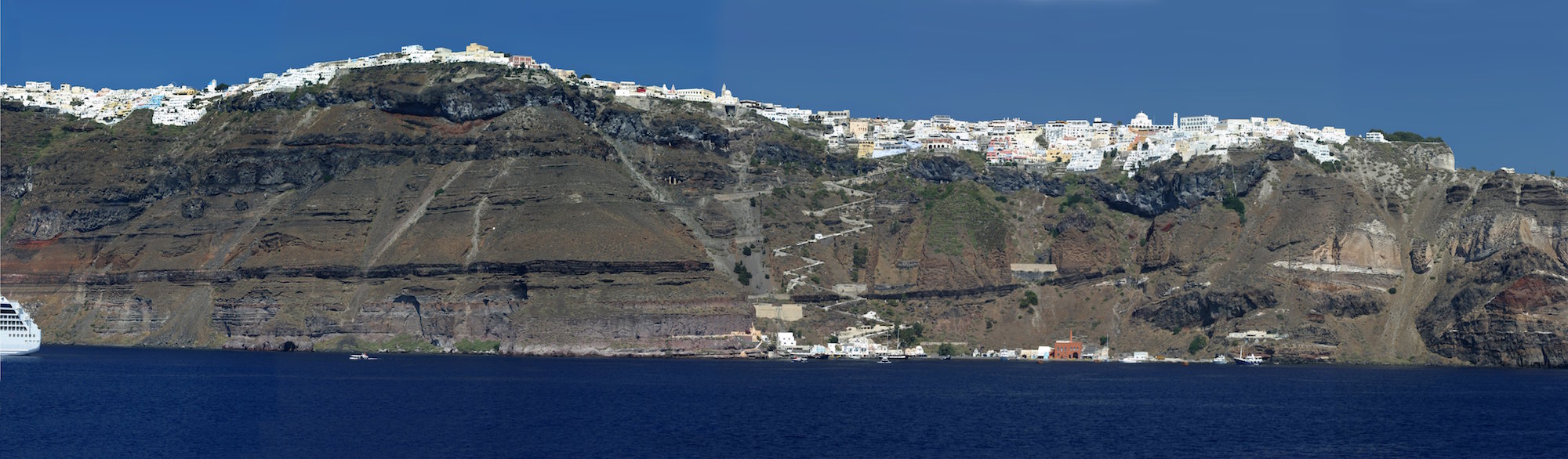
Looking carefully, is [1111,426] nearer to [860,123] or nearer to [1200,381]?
[1200,381]

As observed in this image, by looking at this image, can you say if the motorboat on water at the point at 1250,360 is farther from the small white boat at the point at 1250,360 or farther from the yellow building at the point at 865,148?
the yellow building at the point at 865,148

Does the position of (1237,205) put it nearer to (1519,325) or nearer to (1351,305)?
(1351,305)

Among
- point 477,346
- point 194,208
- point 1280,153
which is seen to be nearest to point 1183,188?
point 1280,153

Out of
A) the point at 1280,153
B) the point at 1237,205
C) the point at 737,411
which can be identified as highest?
the point at 1280,153

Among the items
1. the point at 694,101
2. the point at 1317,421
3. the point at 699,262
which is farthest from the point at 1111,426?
the point at 694,101

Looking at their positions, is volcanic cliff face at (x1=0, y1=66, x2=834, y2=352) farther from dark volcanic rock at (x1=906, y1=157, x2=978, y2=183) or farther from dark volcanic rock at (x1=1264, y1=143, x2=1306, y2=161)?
dark volcanic rock at (x1=1264, y1=143, x2=1306, y2=161)

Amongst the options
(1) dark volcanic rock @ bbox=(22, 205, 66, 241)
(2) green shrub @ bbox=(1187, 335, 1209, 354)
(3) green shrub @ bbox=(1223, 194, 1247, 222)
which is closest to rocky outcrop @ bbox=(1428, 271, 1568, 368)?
(2) green shrub @ bbox=(1187, 335, 1209, 354)
